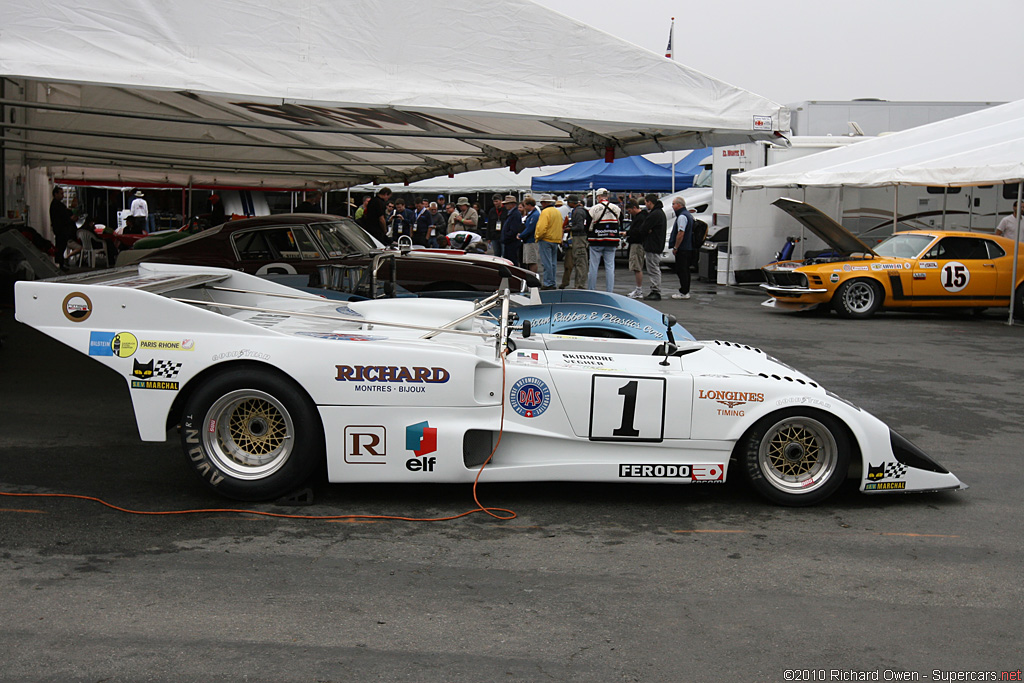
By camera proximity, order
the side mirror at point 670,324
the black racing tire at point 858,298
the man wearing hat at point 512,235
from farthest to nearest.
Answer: the man wearing hat at point 512,235, the black racing tire at point 858,298, the side mirror at point 670,324

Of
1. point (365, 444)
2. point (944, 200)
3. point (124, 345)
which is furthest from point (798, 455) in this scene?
point (944, 200)

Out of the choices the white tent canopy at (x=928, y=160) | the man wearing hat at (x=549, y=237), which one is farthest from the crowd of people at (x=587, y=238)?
the white tent canopy at (x=928, y=160)

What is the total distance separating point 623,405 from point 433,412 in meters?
0.96

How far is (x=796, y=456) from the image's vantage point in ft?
16.0

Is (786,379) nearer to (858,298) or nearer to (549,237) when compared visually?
(858,298)

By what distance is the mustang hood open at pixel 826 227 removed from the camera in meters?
15.2

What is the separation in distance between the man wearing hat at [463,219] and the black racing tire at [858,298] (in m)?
10.6

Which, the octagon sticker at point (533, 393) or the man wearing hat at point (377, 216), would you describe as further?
the man wearing hat at point (377, 216)

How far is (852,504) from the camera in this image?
16.4 ft

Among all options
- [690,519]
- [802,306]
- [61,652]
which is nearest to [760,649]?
[690,519]

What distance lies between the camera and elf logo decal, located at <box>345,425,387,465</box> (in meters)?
4.65

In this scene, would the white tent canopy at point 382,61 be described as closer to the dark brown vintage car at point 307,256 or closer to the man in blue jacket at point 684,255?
the dark brown vintage car at point 307,256

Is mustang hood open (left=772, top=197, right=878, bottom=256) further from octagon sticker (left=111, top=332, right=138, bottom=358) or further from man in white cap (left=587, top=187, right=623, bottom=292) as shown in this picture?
octagon sticker (left=111, top=332, right=138, bottom=358)

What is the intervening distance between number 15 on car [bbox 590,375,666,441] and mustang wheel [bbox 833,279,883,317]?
10.6m
